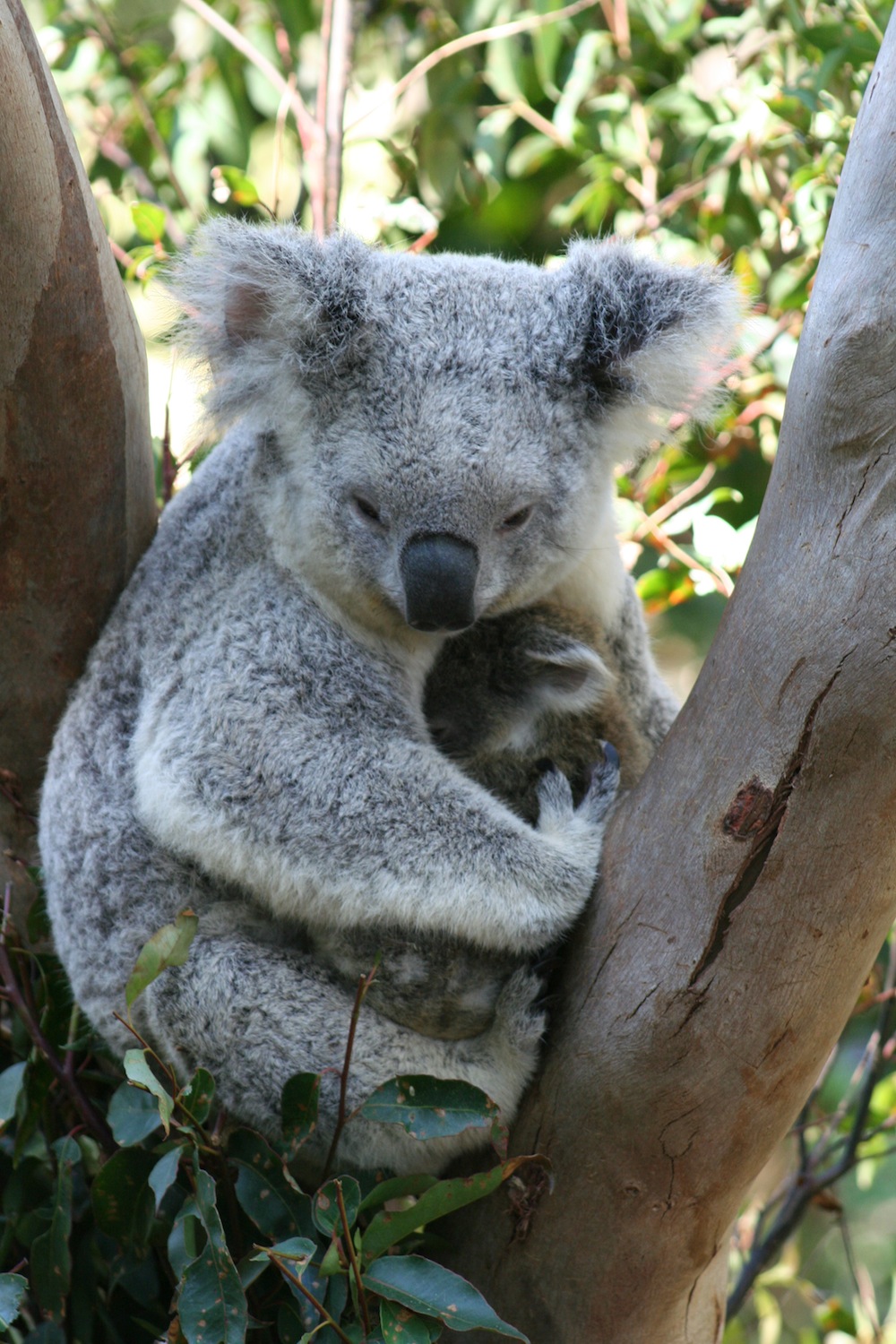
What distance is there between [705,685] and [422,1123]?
2.52 ft

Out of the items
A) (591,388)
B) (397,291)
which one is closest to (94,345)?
(397,291)

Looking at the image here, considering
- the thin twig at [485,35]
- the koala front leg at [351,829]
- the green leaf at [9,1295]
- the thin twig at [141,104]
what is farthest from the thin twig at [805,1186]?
the thin twig at [141,104]

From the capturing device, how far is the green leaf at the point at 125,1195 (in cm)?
204

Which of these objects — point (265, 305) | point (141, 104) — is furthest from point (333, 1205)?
point (141, 104)

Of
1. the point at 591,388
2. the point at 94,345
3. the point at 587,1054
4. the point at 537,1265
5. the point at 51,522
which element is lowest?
the point at 537,1265

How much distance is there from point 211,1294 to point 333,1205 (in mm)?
210

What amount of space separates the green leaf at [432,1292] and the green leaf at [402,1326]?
0.02m

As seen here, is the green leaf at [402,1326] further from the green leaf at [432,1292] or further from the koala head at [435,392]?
the koala head at [435,392]

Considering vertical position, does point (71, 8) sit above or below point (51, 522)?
above

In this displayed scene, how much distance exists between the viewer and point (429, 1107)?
185 centimetres

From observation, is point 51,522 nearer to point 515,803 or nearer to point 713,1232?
point 515,803

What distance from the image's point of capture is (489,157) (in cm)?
407

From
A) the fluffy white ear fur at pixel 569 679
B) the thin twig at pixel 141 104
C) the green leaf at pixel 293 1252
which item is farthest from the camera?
the thin twig at pixel 141 104

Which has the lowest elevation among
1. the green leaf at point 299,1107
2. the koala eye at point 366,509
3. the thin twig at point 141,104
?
the green leaf at point 299,1107
